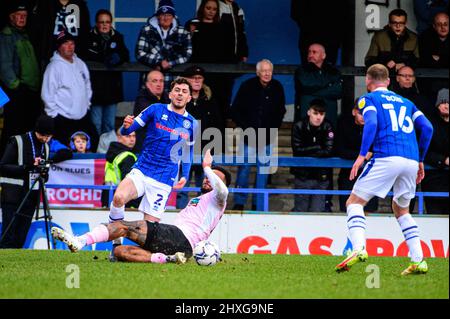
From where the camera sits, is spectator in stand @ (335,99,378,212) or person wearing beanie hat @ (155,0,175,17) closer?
person wearing beanie hat @ (155,0,175,17)

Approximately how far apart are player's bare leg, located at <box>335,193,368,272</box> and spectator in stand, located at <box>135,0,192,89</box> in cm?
673

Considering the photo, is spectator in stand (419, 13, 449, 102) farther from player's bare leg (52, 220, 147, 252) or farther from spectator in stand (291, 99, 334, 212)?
player's bare leg (52, 220, 147, 252)

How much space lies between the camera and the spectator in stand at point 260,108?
17.0 metres

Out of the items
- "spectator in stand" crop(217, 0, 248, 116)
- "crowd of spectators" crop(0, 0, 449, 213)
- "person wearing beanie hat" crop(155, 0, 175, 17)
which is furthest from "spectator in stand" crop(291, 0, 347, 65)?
"person wearing beanie hat" crop(155, 0, 175, 17)

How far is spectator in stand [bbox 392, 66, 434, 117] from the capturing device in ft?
56.4

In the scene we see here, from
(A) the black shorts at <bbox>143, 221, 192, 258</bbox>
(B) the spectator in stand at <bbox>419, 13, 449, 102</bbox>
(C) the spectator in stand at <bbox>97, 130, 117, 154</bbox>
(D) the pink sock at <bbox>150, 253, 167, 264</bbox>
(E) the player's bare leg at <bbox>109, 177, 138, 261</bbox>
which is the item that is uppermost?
(B) the spectator in stand at <bbox>419, 13, 449, 102</bbox>

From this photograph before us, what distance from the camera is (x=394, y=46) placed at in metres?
17.9

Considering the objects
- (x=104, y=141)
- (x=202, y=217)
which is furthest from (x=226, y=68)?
(x=202, y=217)

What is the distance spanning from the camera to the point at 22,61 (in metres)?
17.3

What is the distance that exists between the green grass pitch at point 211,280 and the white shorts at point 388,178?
0.83m

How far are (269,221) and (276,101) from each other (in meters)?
1.95

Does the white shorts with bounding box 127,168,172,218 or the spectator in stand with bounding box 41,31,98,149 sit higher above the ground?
the spectator in stand with bounding box 41,31,98,149

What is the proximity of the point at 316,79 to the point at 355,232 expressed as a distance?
6.55 m

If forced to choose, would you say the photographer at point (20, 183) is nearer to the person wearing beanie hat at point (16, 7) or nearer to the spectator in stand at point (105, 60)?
the spectator in stand at point (105, 60)
